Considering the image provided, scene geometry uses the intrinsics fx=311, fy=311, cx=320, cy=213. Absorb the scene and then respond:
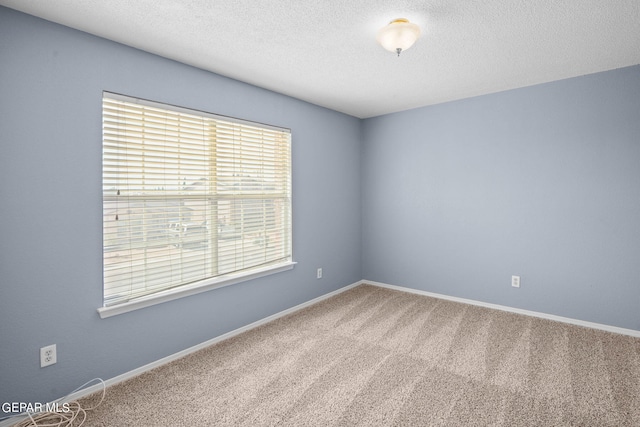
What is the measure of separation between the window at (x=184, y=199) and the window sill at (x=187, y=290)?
14 millimetres

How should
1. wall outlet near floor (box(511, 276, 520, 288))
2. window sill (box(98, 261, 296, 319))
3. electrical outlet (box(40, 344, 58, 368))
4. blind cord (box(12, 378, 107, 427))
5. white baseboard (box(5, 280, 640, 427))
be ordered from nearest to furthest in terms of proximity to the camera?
blind cord (box(12, 378, 107, 427)), electrical outlet (box(40, 344, 58, 368)), white baseboard (box(5, 280, 640, 427)), window sill (box(98, 261, 296, 319)), wall outlet near floor (box(511, 276, 520, 288))

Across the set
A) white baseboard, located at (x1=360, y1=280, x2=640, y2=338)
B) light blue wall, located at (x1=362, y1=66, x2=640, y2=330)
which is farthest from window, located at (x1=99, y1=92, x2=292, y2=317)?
white baseboard, located at (x1=360, y1=280, x2=640, y2=338)

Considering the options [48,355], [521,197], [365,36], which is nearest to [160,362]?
[48,355]

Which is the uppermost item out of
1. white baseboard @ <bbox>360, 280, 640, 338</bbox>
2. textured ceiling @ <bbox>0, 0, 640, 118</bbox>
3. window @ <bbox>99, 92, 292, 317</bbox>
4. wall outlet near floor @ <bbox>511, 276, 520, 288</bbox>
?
textured ceiling @ <bbox>0, 0, 640, 118</bbox>

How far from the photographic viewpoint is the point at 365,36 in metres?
2.24

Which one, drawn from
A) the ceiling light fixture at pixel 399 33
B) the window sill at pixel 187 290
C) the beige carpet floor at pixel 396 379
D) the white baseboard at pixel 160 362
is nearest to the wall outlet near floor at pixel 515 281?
the beige carpet floor at pixel 396 379

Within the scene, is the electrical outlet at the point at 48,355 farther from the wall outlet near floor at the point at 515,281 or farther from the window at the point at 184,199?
the wall outlet near floor at the point at 515,281

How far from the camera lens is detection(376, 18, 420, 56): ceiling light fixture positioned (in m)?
2.00

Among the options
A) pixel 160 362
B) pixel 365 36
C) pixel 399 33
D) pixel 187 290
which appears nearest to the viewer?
pixel 399 33

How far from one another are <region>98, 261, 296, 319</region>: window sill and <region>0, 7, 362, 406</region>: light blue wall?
0.19ft

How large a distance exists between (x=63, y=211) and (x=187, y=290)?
1.05 metres

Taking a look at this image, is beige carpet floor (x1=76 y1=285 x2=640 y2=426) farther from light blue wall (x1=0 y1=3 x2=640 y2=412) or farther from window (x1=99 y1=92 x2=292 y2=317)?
window (x1=99 y1=92 x2=292 y2=317)

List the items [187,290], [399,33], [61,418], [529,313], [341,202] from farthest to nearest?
1. [341,202]
2. [529,313]
3. [187,290]
4. [399,33]
5. [61,418]

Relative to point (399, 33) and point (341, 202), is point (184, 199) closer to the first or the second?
point (399, 33)
